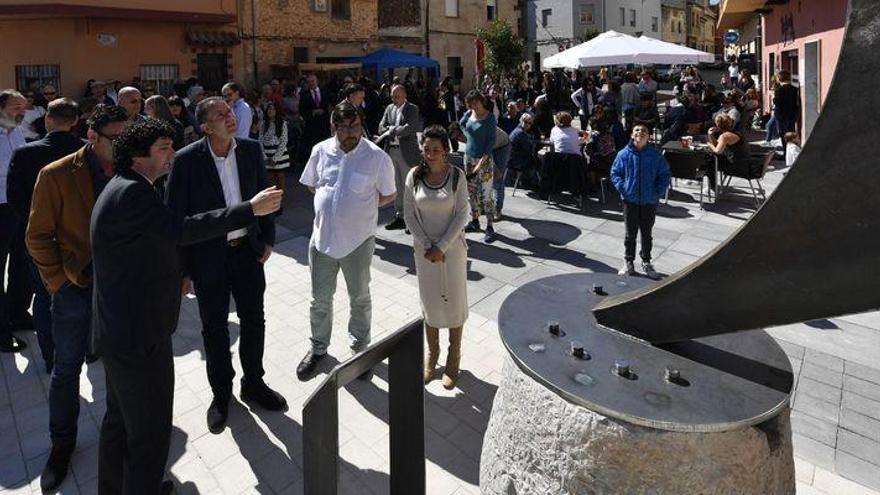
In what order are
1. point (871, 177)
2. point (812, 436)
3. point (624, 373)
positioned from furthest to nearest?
point (812, 436) < point (624, 373) < point (871, 177)

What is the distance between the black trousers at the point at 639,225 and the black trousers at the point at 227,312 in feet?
13.2

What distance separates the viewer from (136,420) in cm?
281

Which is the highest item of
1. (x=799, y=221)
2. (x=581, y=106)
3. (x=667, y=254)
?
(x=581, y=106)

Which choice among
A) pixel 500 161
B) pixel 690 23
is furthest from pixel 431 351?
pixel 690 23

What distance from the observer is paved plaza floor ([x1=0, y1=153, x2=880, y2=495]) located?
3.40m

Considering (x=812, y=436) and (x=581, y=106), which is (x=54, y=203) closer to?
(x=812, y=436)

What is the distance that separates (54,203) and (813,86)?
14639 millimetres

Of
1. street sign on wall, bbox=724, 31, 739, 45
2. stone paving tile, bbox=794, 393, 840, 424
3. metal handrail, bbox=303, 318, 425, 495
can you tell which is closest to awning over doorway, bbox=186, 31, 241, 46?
stone paving tile, bbox=794, 393, 840, 424

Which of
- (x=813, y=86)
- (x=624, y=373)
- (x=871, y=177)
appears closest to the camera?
(x=871, y=177)

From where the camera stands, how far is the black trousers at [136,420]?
2779 mm

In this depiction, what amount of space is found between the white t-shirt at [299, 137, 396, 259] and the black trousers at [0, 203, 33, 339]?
263 centimetres

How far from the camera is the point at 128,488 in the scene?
287 centimetres

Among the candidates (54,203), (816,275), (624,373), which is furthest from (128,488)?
(816,275)

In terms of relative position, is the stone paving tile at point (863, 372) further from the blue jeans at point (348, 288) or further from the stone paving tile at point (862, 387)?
the blue jeans at point (348, 288)
